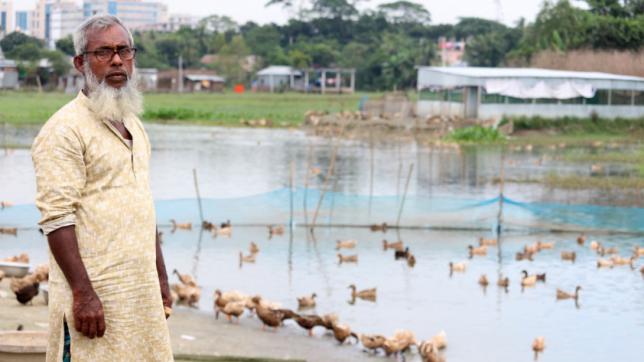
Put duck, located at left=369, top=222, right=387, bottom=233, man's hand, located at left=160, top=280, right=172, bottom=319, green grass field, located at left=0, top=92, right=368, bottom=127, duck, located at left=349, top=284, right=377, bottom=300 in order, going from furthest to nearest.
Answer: green grass field, located at left=0, top=92, right=368, bottom=127 < duck, located at left=369, top=222, right=387, bottom=233 < duck, located at left=349, top=284, right=377, bottom=300 < man's hand, located at left=160, top=280, right=172, bottom=319

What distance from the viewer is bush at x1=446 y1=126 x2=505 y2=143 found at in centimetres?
3509

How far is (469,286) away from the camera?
12.6 m

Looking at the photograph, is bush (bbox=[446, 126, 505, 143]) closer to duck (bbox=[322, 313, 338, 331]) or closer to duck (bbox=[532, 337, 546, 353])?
duck (bbox=[532, 337, 546, 353])

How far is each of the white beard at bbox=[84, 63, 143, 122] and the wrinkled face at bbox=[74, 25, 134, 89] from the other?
19 millimetres

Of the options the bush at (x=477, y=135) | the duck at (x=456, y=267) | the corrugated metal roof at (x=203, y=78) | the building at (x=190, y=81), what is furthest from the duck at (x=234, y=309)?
the corrugated metal roof at (x=203, y=78)

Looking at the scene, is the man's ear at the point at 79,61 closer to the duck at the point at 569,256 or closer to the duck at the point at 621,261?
the duck at the point at 621,261

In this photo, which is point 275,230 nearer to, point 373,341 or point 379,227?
point 379,227

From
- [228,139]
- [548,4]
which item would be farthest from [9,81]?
[228,139]

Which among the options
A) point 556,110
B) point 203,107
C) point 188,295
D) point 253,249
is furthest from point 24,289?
point 203,107

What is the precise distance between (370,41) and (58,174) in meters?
96.4

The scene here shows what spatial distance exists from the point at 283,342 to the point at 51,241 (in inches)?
225

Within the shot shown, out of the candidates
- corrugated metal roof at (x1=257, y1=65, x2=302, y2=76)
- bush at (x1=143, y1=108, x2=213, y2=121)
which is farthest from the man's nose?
corrugated metal roof at (x1=257, y1=65, x2=302, y2=76)

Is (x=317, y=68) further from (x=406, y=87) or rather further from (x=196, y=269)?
(x=196, y=269)

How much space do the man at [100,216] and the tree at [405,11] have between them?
112m
